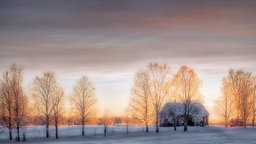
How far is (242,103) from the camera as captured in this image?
10256 cm

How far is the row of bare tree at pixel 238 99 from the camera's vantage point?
10062 centimetres

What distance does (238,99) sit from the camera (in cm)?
10288

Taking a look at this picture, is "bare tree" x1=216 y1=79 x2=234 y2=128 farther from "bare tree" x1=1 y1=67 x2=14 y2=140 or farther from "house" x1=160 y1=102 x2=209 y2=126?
"bare tree" x1=1 y1=67 x2=14 y2=140

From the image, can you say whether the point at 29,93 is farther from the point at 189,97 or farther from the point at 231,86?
the point at 231,86

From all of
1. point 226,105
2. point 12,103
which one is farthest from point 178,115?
point 12,103

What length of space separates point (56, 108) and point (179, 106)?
4105 cm

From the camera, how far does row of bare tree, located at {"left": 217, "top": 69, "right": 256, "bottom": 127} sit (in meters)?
101

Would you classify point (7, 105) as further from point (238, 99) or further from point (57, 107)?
point (238, 99)

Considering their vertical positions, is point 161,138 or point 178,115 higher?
point 178,115

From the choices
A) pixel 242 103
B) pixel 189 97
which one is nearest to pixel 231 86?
pixel 242 103

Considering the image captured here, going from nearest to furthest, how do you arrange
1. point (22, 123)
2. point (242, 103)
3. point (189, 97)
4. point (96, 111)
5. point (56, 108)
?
point (22, 123) → point (56, 108) → point (96, 111) → point (189, 97) → point (242, 103)

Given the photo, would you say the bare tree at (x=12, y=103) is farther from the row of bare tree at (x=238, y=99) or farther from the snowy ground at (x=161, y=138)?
the row of bare tree at (x=238, y=99)

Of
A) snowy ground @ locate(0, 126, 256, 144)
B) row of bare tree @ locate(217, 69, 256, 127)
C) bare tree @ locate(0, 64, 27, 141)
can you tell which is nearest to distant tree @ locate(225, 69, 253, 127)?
row of bare tree @ locate(217, 69, 256, 127)

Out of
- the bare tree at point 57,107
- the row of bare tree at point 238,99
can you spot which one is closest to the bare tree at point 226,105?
the row of bare tree at point 238,99
